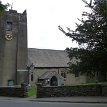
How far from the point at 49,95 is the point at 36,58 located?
1825 inches

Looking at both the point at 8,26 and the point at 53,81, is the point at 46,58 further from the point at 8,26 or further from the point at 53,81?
the point at 8,26

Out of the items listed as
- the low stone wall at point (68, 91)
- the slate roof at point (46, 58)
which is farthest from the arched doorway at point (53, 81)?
the low stone wall at point (68, 91)

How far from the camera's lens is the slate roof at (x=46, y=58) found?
81.3 metres

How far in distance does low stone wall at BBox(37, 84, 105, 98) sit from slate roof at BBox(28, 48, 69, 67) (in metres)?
43.2

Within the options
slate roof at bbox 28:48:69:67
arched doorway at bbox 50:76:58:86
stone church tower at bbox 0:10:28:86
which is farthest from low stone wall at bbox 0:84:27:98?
slate roof at bbox 28:48:69:67

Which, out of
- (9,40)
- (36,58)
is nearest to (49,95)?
(9,40)

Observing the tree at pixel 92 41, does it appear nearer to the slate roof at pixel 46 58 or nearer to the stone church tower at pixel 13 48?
the stone church tower at pixel 13 48

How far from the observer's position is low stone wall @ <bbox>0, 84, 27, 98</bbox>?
38.4 meters

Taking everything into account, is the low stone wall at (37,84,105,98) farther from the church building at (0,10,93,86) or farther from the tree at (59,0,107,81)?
the church building at (0,10,93,86)

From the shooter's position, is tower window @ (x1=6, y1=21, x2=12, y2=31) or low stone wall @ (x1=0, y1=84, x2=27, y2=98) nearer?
low stone wall @ (x1=0, y1=84, x2=27, y2=98)

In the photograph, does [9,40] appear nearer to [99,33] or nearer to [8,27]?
[8,27]

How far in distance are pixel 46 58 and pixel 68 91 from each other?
1917 inches

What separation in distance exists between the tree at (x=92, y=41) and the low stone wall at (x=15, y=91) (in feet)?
23.7

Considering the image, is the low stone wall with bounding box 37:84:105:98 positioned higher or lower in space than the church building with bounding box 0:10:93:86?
lower
